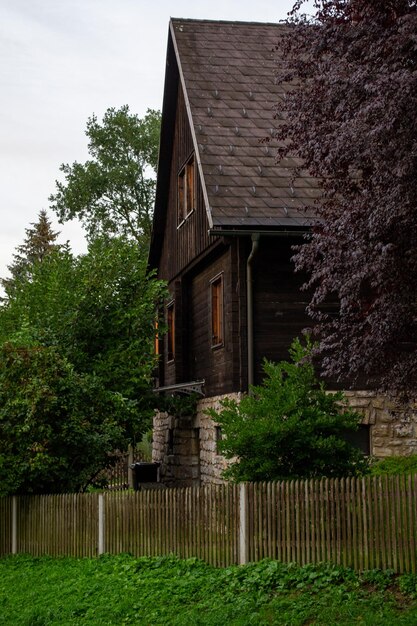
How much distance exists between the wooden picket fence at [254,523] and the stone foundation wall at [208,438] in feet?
5.67

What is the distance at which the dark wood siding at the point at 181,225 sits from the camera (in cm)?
1945

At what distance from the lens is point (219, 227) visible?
53.4ft

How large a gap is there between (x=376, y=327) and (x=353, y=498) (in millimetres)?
2081

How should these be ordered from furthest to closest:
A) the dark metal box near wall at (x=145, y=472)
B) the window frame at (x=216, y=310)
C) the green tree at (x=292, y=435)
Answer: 1. the dark metal box near wall at (x=145, y=472)
2. the window frame at (x=216, y=310)
3. the green tree at (x=292, y=435)

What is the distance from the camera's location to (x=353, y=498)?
1095cm

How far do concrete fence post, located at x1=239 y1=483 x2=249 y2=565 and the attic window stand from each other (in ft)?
31.2

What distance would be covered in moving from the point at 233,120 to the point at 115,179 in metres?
23.6

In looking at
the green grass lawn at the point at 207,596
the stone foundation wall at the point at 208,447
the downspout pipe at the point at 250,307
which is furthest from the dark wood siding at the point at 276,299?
the green grass lawn at the point at 207,596

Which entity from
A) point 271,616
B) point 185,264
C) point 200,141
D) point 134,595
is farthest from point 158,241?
point 271,616

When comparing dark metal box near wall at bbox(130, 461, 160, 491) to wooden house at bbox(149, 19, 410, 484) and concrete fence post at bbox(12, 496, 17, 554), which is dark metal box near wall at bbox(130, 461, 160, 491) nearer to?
wooden house at bbox(149, 19, 410, 484)

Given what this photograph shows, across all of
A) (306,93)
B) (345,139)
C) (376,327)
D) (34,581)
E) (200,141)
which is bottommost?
(34,581)

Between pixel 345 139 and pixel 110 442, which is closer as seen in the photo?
pixel 345 139

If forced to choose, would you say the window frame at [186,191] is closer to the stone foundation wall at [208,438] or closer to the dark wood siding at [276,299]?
the dark wood siding at [276,299]

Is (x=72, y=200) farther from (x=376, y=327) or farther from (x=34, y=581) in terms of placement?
(x=376, y=327)
